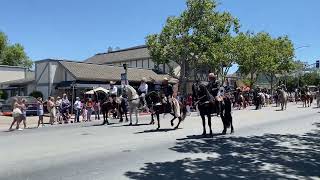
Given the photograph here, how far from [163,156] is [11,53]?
7693 cm

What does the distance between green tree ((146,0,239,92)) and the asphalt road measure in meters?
32.9

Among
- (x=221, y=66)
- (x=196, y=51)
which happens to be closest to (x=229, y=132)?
(x=196, y=51)

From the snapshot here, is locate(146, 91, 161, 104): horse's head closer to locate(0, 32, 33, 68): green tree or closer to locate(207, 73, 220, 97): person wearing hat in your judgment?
locate(207, 73, 220, 97): person wearing hat

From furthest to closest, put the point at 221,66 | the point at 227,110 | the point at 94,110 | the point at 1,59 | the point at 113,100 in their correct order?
the point at 1,59 < the point at 221,66 < the point at 94,110 < the point at 113,100 < the point at 227,110

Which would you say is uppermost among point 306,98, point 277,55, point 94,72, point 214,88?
point 277,55

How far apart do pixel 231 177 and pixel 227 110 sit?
745cm

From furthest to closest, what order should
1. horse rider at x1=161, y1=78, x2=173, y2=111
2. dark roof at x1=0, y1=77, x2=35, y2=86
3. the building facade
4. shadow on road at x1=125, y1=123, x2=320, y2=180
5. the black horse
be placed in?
the building facade, dark roof at x1=0, y1=77, x2=35, y2=86, the black horse, horse rider at x1=161, y1=78, x2=173, y2=111, shadow on road at x1=125, y1=123, x2=320, y2=180

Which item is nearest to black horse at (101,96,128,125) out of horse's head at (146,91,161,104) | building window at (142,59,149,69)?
horse's head at (146,91,161,104)

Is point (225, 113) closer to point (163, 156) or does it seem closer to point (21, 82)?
point (163, 156)

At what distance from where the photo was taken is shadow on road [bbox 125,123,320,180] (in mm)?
9875

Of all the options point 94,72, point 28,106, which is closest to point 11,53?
point 94,72

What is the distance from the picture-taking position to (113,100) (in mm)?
23828

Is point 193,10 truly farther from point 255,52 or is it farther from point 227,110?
point 227,110

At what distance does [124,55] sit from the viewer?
72.5 metres
